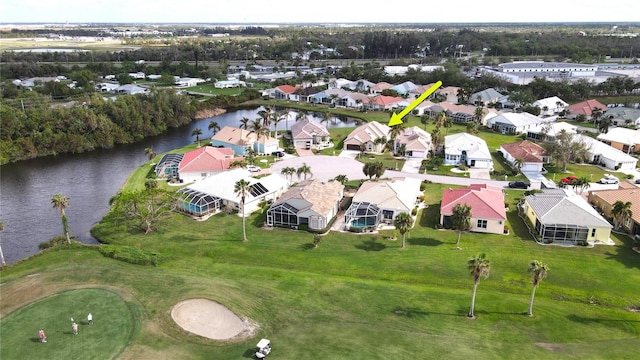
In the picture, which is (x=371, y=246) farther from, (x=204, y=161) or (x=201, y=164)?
(x=204, y=161)

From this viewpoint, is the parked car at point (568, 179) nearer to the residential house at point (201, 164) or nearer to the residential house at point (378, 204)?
the residential house at point (378, 204)

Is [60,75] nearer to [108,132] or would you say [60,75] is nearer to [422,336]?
[108,132]

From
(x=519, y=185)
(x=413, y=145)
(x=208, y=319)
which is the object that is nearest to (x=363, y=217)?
(x=208, y=319)

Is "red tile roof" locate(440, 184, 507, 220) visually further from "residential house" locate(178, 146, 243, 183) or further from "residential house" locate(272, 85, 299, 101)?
"residential house" locate(272, 85, 299, 101)

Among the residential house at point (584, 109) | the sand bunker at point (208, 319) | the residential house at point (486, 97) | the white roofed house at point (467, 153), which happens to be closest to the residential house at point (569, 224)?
the white roofed house at point (467, 153)

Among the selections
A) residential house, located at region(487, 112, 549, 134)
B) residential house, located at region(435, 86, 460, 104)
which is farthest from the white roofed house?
residential house, located at region(435, 86, 460, 104)

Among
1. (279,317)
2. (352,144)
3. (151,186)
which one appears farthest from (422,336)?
(352,144)
